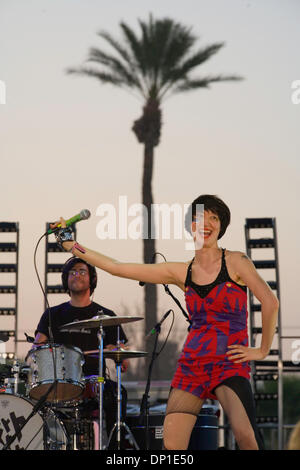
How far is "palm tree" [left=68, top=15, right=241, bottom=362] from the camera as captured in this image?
15500 mm

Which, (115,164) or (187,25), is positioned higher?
(187,25)

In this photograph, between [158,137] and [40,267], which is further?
[158,137]

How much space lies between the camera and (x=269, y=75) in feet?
43.6

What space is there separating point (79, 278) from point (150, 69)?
28.0ft

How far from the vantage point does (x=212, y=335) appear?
4.79 m

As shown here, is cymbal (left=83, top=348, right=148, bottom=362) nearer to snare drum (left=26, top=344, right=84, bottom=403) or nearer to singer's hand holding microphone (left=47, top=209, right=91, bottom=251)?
snare drum (left=26, top=344, right=84, bottom=403)

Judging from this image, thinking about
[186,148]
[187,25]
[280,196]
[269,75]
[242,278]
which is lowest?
[242,278]

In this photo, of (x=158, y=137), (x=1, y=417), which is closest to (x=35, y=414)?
(x=1, y=417)

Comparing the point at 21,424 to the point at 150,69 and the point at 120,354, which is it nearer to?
the point at 120,354

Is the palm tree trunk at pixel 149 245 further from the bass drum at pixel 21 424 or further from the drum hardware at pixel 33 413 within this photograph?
the drum hardware at pixel 33 413

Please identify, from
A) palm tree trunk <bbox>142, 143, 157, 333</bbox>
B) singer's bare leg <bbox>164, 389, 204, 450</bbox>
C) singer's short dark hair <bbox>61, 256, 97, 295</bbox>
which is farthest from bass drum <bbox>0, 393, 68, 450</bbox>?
palm tree trunk <bbox>142, 143, 157, 333</bbox>

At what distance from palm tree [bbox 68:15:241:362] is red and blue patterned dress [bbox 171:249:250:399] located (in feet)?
33.0

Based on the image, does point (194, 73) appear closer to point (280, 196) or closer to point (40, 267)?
point (280, 196)
